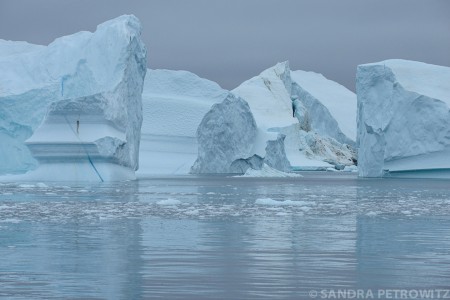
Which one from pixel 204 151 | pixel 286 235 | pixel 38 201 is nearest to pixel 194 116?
pixel 204 151

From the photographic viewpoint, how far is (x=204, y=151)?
3806cm

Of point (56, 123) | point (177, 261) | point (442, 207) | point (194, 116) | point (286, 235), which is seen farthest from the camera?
point (194, 116)

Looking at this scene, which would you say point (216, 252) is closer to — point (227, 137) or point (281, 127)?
point (227, 137)

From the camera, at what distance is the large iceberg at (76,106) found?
24.8 metres

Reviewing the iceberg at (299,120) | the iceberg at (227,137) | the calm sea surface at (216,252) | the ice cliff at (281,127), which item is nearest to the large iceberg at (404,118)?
the iceberg at (227,137)

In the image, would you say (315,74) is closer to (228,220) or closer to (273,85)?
(273,85)

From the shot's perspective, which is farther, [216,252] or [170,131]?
[170,131]

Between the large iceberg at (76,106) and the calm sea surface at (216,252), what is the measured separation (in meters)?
11.5

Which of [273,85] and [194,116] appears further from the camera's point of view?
[273,85]

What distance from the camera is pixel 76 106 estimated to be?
24.7 m

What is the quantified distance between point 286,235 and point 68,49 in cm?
2064

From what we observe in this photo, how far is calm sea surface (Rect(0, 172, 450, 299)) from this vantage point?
555 centimetres

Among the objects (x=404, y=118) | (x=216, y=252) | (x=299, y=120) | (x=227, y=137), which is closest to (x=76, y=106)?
(x=404, y=118)

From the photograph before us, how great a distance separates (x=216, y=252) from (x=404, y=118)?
2438 centimetres
